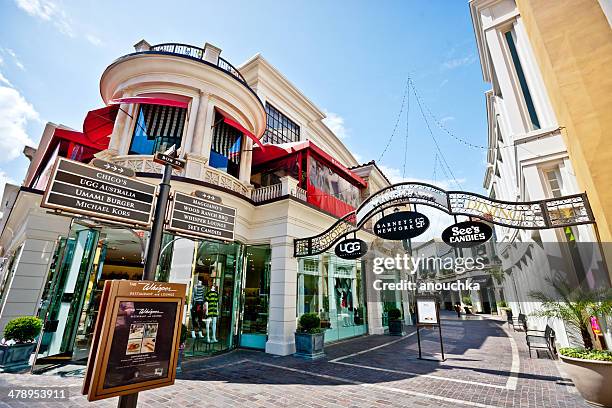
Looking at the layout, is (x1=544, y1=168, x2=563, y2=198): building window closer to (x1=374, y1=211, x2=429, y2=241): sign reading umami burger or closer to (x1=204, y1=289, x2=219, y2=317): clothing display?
(x1=374, y1=211, x2=429, y2=241): sign reading umami burger

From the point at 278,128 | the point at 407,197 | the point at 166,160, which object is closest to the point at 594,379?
the point at 407,197

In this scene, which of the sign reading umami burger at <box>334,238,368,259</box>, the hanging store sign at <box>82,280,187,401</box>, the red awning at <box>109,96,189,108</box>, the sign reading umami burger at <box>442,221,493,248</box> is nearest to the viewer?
the hanging store sign at <box>82,280,187,401</box>

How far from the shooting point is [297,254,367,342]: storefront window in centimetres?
1104

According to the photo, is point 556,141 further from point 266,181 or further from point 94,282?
point 94,282

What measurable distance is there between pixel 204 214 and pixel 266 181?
28.0ft

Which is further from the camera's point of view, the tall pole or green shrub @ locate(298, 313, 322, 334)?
green shrub @ locate(298, 313, 322, 334)

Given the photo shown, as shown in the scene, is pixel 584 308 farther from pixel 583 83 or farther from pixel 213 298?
pixel 213 298

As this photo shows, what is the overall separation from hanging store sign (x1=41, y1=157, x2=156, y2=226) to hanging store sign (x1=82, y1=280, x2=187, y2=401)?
3.67 feet

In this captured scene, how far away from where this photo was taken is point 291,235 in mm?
10258

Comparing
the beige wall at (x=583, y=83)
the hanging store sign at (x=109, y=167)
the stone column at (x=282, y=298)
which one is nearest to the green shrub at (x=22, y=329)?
the hanging store sign at (x=109, y=167)

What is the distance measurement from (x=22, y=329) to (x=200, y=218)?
6.77m

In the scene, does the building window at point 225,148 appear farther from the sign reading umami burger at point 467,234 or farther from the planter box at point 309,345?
the sign reading umami burger at point 467,234

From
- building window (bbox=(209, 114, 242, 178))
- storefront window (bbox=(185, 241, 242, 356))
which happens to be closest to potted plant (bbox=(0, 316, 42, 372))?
storefront window (bbox=(185, 241, 242, 356))

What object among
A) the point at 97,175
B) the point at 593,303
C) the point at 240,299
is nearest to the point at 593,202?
the point at 593,303
